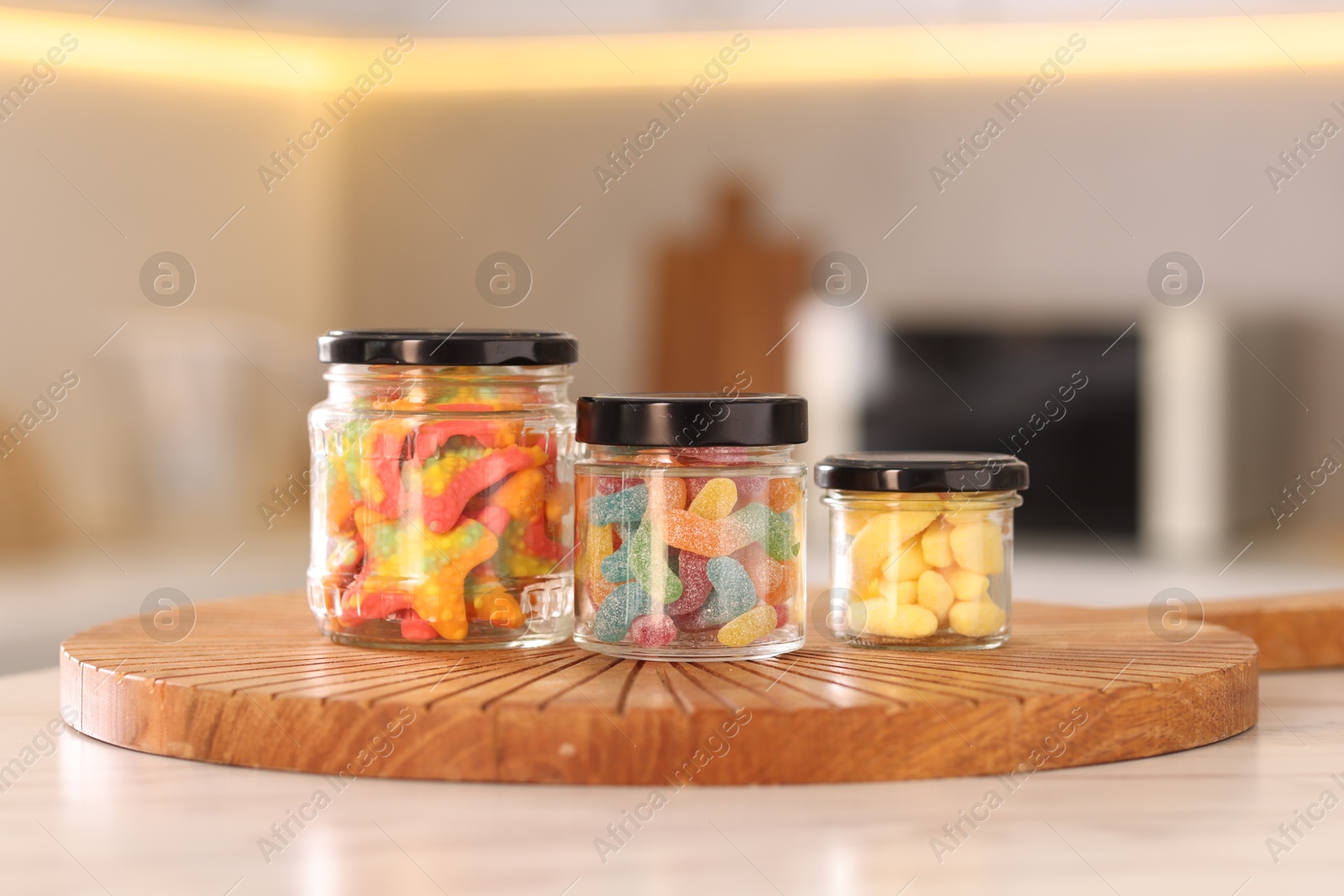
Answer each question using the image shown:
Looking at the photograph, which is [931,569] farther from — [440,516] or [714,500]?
[440,516]

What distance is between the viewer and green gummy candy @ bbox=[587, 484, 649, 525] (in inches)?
28.2

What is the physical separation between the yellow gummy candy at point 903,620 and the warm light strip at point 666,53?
225cm

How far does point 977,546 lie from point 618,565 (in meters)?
0.20

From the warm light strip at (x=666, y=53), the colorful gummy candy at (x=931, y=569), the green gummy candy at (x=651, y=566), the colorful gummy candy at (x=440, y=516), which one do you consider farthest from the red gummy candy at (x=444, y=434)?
the warm light strip at (x=666, y=53)

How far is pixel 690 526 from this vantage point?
2.32ft

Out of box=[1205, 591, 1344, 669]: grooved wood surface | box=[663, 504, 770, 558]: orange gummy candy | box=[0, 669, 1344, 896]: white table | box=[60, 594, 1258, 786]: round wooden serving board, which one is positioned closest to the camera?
box=[0, 669, 1344, 896]: white table

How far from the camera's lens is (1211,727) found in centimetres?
67

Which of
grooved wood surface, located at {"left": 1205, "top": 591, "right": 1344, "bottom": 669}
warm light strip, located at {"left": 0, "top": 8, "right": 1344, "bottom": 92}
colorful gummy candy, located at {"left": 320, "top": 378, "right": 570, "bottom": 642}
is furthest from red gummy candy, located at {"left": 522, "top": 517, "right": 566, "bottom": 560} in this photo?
warm light strip, located at {"left": 0, "top": 8, "right": 1344, "bottom": 92}

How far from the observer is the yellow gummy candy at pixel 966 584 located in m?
0.76

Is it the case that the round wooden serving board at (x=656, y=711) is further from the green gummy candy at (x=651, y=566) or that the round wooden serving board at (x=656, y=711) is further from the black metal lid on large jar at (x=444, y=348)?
the black metal lid on large jar at (x=444, y=348)

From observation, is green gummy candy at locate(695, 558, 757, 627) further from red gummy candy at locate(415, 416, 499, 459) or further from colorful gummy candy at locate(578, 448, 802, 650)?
red gummy candy at locate(415, 416, 499, 459)

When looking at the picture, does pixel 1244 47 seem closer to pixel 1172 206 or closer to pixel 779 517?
pixel 1172 206

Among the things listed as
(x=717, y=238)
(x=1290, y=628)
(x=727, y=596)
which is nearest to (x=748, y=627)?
(x=727, y=596)

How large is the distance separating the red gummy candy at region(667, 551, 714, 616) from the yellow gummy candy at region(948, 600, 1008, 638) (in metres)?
0.14
